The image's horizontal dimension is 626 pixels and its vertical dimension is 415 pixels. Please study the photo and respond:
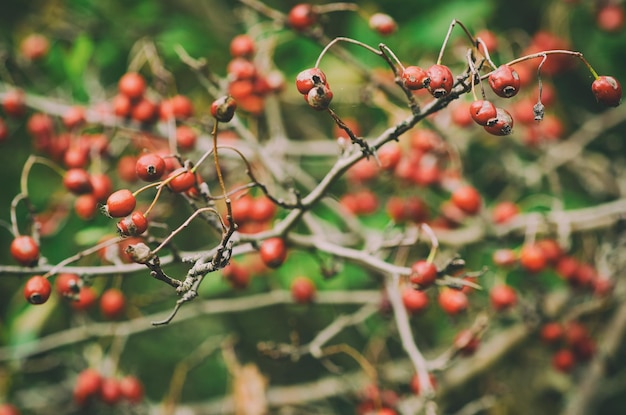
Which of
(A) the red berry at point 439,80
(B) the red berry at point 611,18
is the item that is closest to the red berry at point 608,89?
(A) the red berry at point 439,80

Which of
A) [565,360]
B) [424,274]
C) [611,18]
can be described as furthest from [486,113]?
[611,18]

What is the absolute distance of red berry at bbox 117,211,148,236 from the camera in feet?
4.05

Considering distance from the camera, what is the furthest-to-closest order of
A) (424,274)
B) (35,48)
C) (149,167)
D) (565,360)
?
(35,48), (565,360), (424,274), (149,167)

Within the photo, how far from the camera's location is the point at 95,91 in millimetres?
2611

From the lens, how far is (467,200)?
2186 millimetres

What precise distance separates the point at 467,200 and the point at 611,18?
1.30 metres

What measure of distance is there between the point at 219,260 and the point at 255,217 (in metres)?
0.98

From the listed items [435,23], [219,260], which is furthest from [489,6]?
[219,260]

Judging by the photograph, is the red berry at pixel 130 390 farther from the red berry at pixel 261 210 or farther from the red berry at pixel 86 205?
the red berry at pixel 261 210

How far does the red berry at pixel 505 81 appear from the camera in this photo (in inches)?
44.3

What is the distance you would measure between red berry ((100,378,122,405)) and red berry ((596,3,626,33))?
8.87 ft

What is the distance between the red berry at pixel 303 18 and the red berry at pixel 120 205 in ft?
3.04

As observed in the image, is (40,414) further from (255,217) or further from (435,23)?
(435,23)

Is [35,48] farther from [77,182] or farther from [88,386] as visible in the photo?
[88,386]
